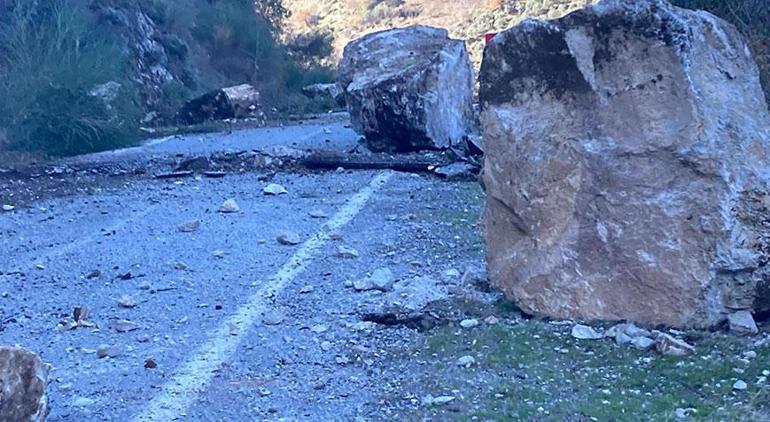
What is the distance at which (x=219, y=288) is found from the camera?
775cm

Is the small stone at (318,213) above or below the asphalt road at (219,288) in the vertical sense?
below

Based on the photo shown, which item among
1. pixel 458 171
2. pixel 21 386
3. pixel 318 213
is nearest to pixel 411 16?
pixel 458 171

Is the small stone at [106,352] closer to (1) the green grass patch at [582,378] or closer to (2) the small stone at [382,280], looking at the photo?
(1) the green grass patch at [582,378]

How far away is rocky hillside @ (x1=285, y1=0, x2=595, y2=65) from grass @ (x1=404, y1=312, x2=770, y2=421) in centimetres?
3704

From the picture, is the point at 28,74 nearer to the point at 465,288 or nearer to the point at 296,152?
the point at 296,152

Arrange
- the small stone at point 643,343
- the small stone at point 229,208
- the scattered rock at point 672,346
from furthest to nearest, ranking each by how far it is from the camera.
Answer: the small stone at point 229,208 → the small stone at point 643,343 → the scattered rock at point 672,346

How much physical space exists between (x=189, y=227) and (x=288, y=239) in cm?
105

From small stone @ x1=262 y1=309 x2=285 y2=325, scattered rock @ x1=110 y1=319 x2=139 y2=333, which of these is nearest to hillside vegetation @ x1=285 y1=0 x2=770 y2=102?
small stone @ x1=262 y1=309 x2=285 y2=325

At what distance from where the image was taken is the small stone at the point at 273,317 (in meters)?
6.82

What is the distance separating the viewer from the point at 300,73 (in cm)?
3628

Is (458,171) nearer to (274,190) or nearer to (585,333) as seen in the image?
(274,190)

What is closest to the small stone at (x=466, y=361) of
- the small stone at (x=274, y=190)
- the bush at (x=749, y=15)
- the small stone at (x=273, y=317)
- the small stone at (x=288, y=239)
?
the small stone at (x=273, y=317)

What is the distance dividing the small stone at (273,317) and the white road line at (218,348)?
6 cm

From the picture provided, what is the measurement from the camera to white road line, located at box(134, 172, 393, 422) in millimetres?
5398
